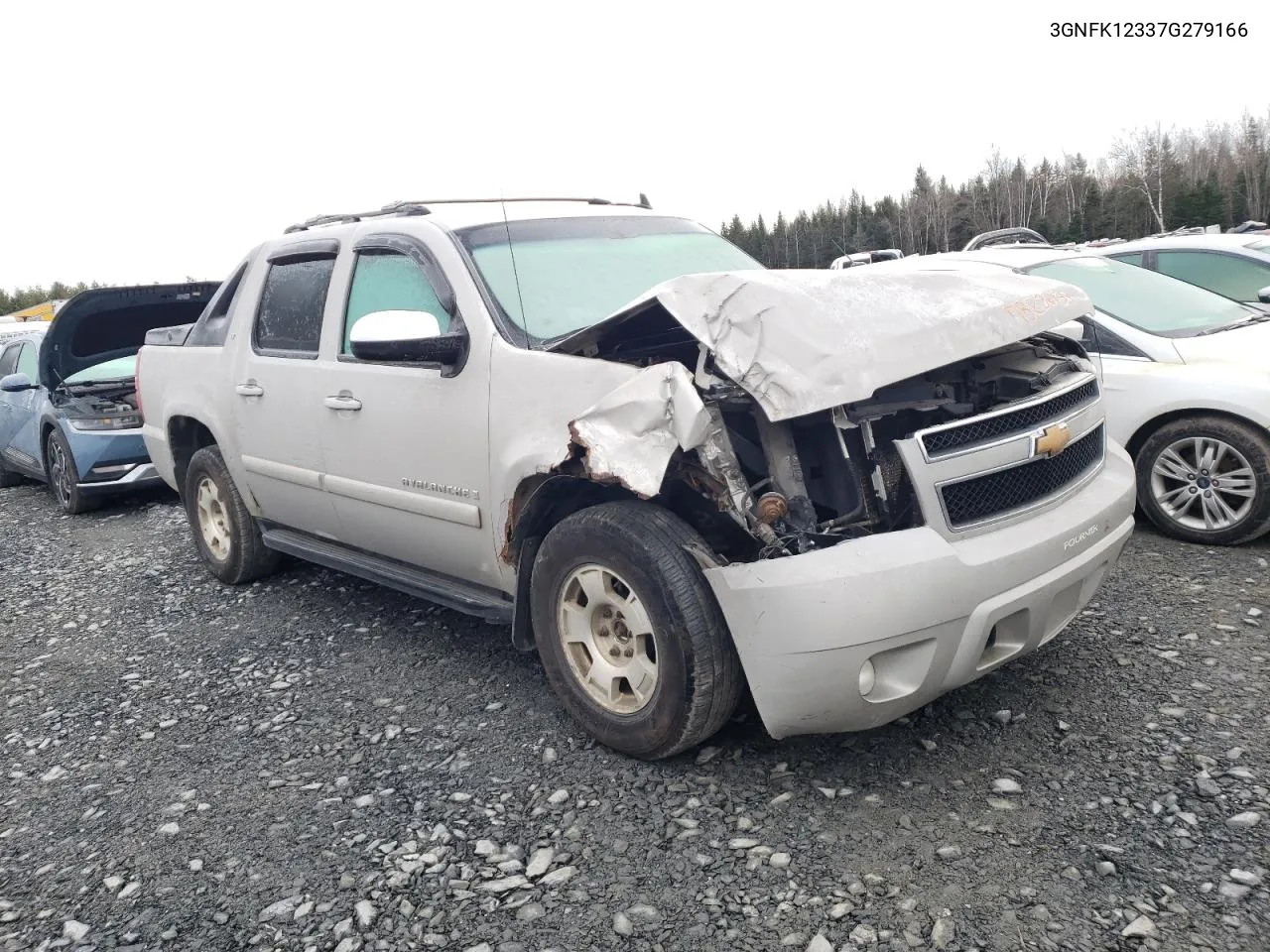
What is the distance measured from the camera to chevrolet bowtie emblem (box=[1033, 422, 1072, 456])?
2982mm

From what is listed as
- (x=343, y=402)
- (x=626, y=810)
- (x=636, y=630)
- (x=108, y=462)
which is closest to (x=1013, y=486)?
(x=636, y=630)

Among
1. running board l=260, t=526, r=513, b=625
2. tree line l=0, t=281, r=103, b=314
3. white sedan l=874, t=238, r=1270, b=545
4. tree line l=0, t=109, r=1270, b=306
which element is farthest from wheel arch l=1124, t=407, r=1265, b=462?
tree line l=0, t=281, r=103, b=314

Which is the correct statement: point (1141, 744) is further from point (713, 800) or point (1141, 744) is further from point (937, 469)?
point (713, 800)

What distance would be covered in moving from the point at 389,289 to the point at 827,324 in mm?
2087

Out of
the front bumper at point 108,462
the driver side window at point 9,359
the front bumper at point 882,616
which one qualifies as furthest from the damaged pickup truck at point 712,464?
the driver side window at point 9,359

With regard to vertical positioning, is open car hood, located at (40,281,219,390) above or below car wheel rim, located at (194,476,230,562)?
above

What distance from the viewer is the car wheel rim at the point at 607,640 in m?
3.09

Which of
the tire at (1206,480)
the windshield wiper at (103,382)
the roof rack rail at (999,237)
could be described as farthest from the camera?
the roof rack rail at (999,237)

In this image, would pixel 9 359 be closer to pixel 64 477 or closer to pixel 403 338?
pixel 64 477

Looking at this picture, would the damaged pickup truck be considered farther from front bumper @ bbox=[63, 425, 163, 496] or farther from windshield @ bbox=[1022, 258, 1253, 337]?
front bumper @ bbox=[63, 425, 163, 496]

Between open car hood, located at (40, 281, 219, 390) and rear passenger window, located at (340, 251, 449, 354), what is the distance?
4.83 meters

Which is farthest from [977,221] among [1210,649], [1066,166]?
[1210,649]

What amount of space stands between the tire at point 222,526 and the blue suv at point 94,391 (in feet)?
9.17

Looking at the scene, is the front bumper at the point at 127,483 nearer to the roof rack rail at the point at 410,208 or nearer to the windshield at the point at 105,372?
the windshield at the point at 105,372
